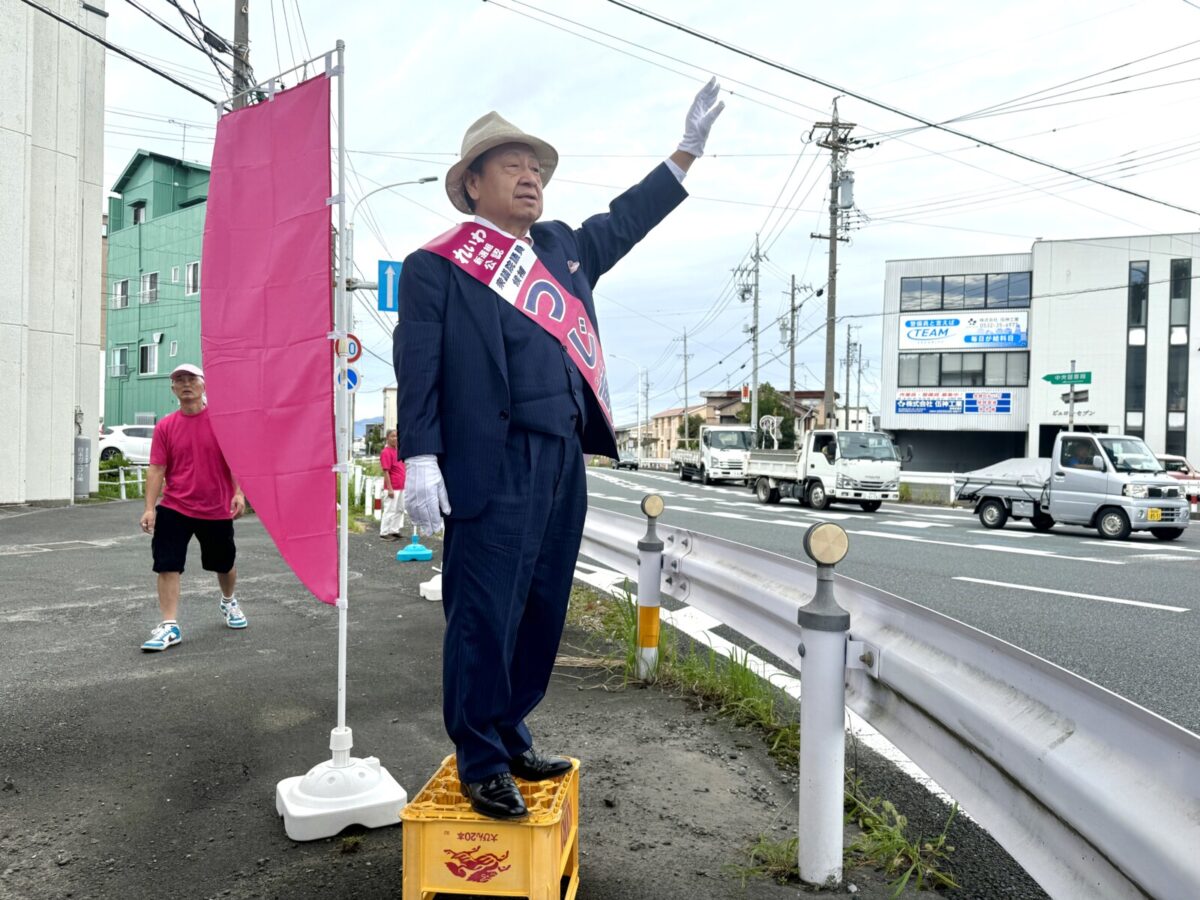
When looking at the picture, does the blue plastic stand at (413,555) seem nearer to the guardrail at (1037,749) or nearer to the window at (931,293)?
the guardrail at (1037,749)

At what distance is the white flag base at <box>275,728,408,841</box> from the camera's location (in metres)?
2.74

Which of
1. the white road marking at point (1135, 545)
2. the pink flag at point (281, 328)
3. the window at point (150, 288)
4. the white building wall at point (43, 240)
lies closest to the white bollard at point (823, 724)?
the pink flag at point (281, 328)

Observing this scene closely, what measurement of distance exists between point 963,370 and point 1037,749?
42.4 meters

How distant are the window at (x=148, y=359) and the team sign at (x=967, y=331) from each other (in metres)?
32.5

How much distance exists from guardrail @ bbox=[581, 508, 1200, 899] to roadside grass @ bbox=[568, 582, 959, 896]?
47cm

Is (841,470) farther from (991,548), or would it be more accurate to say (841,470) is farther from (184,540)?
(184,540)

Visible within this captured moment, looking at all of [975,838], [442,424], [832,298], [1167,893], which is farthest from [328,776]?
[832,298]

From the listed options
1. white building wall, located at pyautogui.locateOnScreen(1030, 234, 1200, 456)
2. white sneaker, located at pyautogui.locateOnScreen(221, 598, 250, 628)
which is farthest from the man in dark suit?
white building wall, located at pyautogui.locateOnScreen(1030, 234, 1200, 456)

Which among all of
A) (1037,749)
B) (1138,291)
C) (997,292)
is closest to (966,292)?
(997,292)

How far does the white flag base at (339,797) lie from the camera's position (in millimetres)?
2736

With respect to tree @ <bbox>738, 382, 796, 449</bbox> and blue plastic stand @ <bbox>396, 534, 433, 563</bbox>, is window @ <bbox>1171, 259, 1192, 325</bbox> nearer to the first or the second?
tree @ <bbox>738, 382, 796, 449</bbox>

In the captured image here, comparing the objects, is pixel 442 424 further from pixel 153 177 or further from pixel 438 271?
pixel 153 177

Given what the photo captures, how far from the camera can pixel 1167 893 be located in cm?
136

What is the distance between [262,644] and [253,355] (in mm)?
2999
